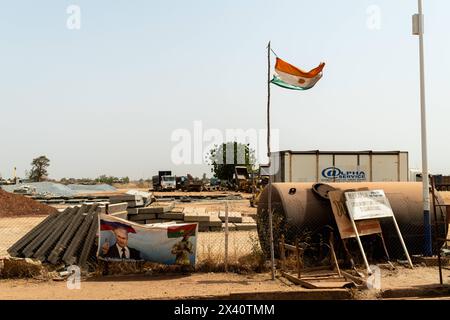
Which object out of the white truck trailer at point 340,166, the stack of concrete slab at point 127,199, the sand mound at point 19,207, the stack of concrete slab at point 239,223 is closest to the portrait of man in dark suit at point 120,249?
the stack of concrete slab at point 127,199

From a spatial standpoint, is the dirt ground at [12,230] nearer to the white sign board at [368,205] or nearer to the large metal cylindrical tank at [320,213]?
the large metal cylindrical tank at [320,213]

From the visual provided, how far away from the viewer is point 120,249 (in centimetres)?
1046

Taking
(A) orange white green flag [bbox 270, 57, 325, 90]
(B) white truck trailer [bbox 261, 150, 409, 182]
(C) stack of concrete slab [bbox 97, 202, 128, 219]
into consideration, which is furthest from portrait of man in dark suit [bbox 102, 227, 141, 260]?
(B) white truck trailer [bbox 261, 150, 409, 182]

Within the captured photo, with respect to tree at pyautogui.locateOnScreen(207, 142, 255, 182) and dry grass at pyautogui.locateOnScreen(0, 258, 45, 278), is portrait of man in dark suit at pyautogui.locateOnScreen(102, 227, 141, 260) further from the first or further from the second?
tree at pyautogui.locateOnScreen(207, 142, 255, 182)

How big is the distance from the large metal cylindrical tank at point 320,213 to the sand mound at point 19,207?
21231 millimetres

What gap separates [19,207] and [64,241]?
70.2 feet

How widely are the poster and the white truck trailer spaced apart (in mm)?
16753

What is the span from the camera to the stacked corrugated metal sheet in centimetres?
1088

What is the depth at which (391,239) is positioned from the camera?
1166 cm

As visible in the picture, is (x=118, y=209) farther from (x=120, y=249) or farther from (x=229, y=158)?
(x=229, y=158)

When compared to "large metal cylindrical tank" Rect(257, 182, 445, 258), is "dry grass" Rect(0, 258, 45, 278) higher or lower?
lower

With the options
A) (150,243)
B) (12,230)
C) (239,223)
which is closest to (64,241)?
(150,243)

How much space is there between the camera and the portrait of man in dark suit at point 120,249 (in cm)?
1041

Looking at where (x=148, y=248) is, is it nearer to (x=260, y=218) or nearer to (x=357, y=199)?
(x=260, y=218)
